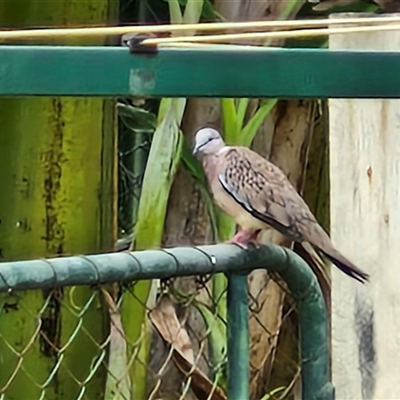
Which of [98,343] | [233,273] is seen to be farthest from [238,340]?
[98,343]

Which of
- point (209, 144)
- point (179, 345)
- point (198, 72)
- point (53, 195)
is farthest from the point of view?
point (209, 144)

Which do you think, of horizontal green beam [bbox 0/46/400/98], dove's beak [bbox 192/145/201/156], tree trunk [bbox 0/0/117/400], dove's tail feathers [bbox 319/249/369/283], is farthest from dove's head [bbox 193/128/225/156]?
horizontal green beam [bbox 0/46/400/98]

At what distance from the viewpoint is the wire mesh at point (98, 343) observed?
2.16 metres

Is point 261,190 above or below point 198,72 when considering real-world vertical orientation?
below

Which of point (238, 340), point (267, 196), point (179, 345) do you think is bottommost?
point (179, 345)

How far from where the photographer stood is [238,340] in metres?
1.48

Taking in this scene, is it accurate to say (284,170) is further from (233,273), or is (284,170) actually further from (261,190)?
(233,273)

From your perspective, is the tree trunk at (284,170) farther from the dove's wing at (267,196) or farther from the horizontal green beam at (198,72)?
the horizontal green beam at (198,72)

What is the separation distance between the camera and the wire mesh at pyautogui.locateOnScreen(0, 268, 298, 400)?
216 centimetres

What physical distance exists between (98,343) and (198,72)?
1.23 metres

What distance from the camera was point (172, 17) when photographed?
2820mm

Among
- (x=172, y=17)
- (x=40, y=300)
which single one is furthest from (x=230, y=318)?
(x=172, y=17)

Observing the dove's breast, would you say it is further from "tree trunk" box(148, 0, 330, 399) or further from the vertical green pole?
the vertical green pole

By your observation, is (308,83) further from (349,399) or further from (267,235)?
(267,235)
